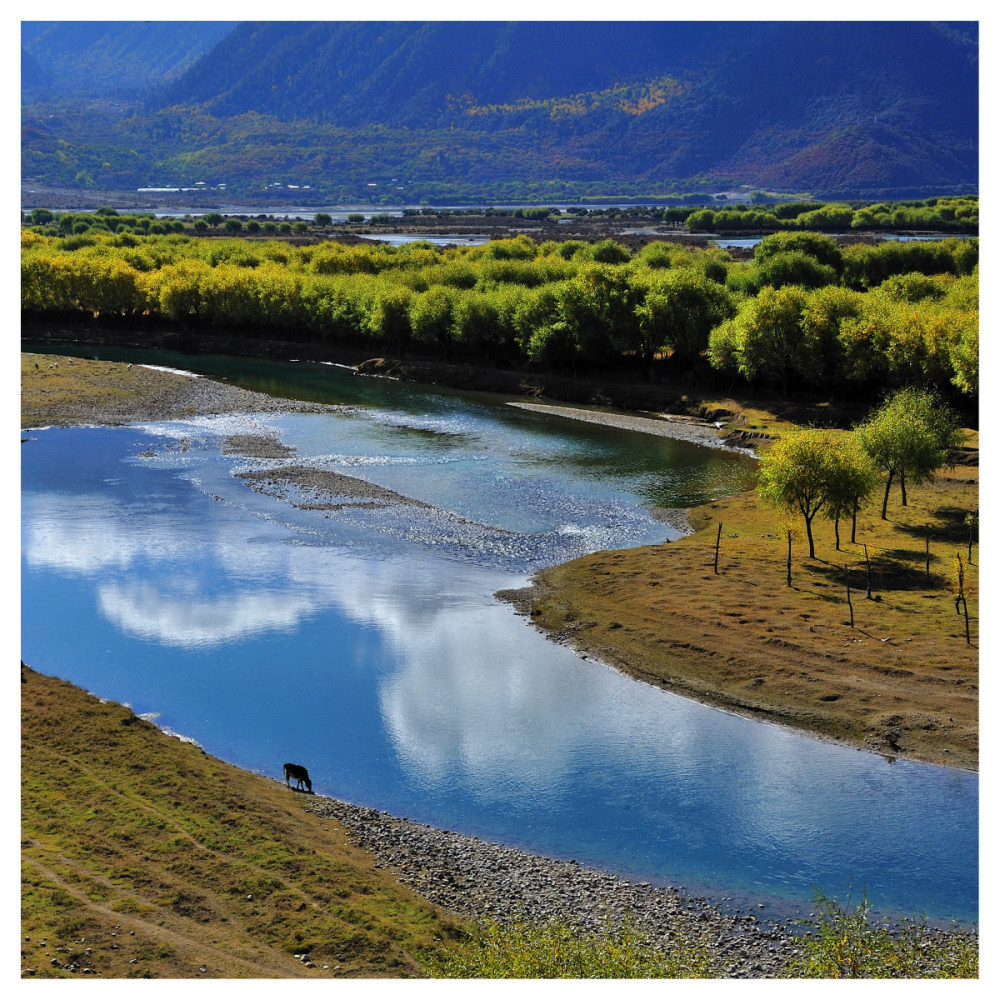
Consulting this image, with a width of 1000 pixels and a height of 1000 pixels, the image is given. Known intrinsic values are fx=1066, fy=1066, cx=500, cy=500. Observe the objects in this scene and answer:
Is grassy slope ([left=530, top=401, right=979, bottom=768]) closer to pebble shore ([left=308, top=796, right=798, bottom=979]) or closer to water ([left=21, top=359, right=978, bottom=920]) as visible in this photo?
water ([left=21, top=359, right=978, bottom=920])

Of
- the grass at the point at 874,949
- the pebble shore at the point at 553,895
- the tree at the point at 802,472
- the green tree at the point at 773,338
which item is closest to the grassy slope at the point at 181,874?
the pebble shore at the point at 553,895

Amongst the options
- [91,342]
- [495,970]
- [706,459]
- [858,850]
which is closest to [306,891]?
[495,970]

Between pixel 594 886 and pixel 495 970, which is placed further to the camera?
pixel 594 886

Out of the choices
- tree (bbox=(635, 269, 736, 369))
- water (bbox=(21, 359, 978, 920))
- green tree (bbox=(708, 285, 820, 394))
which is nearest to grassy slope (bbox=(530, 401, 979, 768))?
water (bbox=(21, 359, 978, 920))

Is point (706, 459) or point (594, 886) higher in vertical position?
point (706, 459)

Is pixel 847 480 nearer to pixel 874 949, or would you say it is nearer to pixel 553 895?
pixel 553 895

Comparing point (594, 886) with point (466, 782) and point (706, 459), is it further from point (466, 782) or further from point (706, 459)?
point (706, 459)

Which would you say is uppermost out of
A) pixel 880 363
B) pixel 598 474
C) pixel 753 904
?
pixel 880 363
